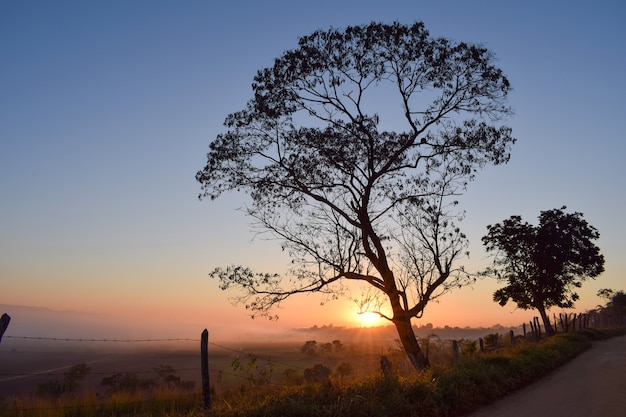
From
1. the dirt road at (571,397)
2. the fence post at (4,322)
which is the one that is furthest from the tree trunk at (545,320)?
the fence post at (4,322)

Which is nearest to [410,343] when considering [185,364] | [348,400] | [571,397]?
[571,397]

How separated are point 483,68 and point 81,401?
17507 millimetres

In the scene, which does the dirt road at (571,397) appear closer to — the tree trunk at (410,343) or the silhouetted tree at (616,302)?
the tree trunk at (410,343)

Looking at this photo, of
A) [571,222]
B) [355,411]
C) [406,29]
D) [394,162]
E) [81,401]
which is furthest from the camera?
[571,222]

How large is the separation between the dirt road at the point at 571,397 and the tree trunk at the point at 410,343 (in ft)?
12.4

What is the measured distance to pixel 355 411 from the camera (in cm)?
890

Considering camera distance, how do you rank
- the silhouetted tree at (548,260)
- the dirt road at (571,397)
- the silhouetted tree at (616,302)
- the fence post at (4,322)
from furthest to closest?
the silhouetted tree at (616,302) < the silhouetted tree at (548,260) < the dirt road at (571,397) < the fence post at (4,322)

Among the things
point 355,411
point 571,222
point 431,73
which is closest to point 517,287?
point 571,222

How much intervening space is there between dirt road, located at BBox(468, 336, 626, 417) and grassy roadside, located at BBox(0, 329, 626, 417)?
59 centimetres

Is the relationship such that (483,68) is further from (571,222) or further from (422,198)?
(571,222)

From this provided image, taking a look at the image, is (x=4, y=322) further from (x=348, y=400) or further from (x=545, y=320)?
(x=545, y=320)

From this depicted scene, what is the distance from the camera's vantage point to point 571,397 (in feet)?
39.2

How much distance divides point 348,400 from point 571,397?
674 cm

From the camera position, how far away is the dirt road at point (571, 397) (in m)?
10.3
